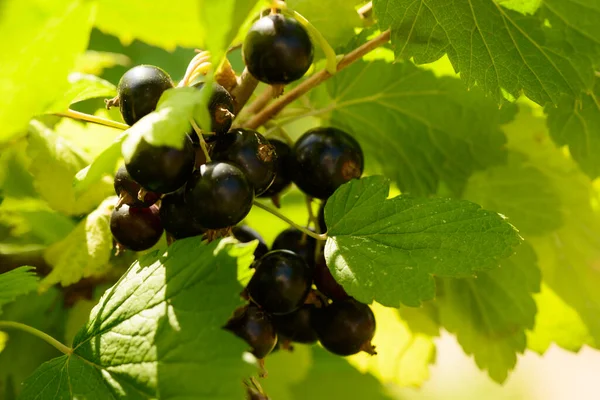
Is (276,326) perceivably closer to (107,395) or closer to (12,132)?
(107,395)

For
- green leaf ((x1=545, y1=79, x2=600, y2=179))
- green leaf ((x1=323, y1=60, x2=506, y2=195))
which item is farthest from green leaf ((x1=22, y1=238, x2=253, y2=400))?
green leaf ((x1=545, y1=79, x2=600, y2=179))

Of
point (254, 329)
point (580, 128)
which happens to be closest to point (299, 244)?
point (254, 329)

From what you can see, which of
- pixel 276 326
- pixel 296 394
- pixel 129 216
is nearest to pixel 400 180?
pixel 276 326

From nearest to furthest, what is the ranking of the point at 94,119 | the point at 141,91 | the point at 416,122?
the point at 141,91 < the point at 94,119 < the point at 416,122

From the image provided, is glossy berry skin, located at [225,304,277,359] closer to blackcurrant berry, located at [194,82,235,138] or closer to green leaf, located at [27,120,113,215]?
blackcurrant berry, located at [194,82,235,138]

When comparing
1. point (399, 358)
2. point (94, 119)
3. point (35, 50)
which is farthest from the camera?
point (399, 358)

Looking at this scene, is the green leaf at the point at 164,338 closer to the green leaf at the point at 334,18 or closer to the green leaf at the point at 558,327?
the green leaf at the point at 334,18

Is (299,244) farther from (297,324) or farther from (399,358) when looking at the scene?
(399,358)
